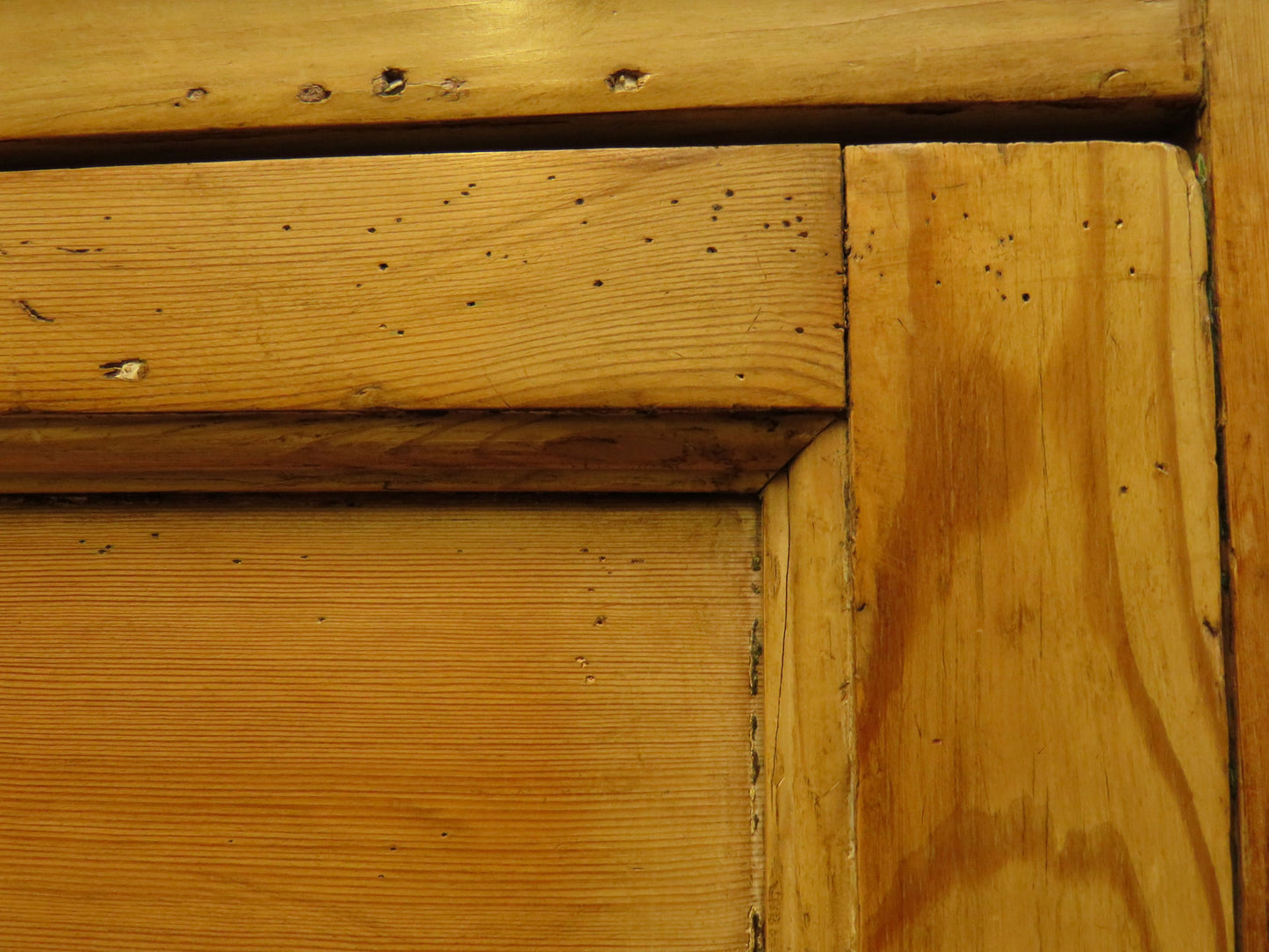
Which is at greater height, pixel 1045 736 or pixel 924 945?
pixel 1045 736

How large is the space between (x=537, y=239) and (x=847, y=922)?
15.9 inches

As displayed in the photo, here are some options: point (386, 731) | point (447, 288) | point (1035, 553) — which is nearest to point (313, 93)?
point (447, 288)

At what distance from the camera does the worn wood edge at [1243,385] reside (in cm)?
37

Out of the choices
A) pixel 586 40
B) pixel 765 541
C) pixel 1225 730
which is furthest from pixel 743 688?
pixel 586 40

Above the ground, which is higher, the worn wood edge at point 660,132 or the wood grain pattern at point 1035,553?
the worn wood edge at point 660,132

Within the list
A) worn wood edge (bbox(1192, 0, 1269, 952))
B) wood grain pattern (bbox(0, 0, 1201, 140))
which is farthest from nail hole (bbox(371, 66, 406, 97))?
worn wood edge (bbox(1192, 0, 1269, 952))

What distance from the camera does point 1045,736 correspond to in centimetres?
38

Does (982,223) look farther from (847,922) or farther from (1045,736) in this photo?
(847,922)

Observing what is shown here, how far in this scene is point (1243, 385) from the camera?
38 cm

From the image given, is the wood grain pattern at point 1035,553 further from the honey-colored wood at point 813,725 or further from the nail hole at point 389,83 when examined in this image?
the nail hole at point 389,83

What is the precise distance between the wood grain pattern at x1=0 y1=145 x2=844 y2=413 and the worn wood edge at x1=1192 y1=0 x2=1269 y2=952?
0.20 m

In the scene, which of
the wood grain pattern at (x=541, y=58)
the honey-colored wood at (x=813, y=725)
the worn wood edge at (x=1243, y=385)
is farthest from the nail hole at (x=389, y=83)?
the worn wood edge at (x=1243, y=385)

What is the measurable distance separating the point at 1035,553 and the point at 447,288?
1.14ft

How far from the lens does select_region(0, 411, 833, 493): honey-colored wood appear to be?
0.41 meters
